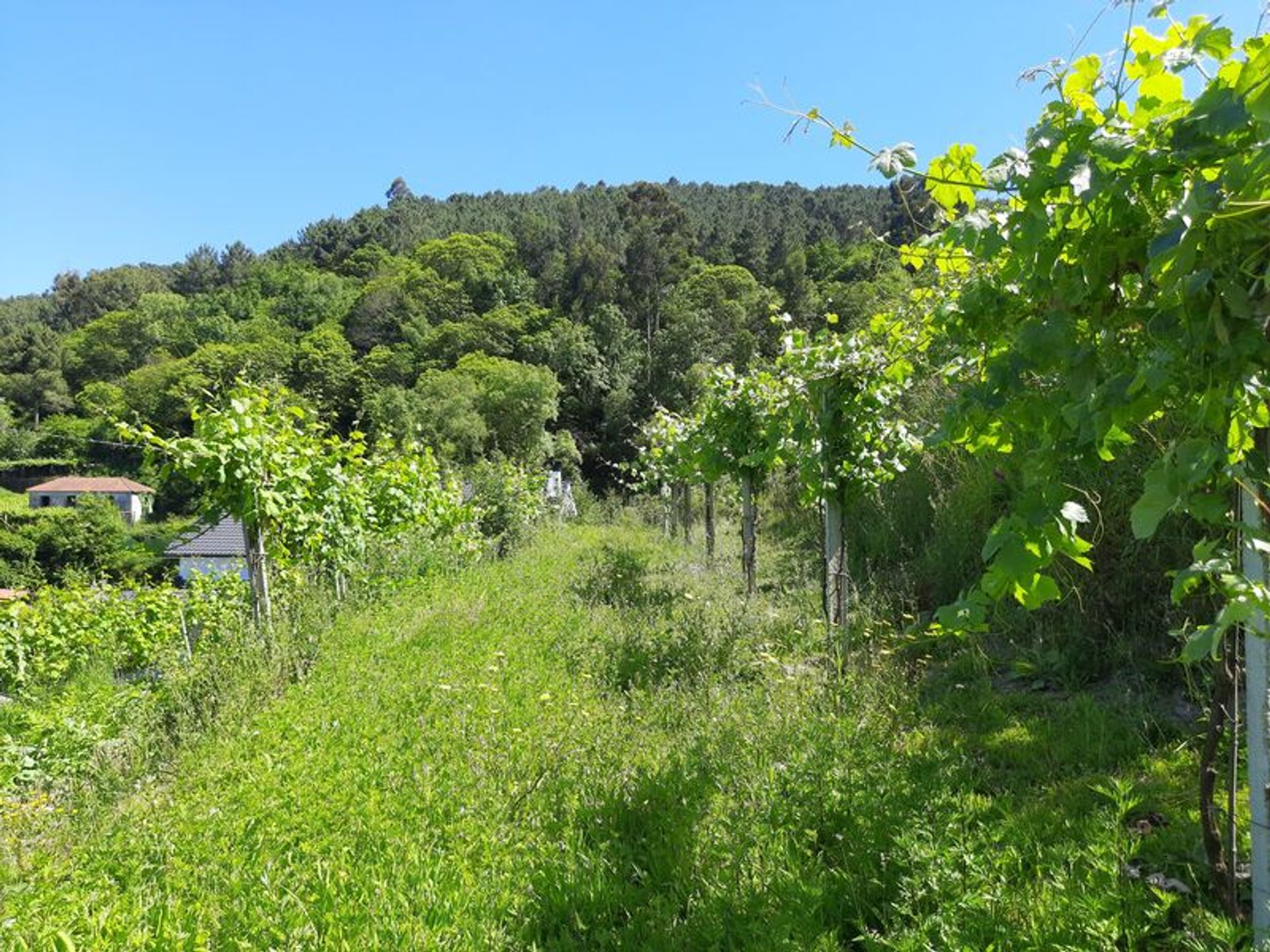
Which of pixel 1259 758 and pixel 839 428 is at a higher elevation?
pixel 839 428

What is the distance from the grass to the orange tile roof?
55.7m

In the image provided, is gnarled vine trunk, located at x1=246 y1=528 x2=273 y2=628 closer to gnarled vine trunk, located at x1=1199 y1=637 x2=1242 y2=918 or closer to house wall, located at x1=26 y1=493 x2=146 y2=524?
gnarled vine trunk, located at x1=1199 y1=637 x2=1242 y2=918

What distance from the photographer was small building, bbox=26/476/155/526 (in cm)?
5141

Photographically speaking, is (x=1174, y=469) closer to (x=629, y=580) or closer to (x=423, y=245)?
(x=629, y=580)

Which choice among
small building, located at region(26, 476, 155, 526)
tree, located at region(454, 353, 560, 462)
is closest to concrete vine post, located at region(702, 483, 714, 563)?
tree, located at region(454, 353, 560, 462)

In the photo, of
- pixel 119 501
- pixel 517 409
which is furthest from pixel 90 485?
pixel 517 409

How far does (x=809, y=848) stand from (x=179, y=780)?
3048 mm

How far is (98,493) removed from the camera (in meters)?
51.1

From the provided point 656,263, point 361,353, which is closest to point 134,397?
point 361,353

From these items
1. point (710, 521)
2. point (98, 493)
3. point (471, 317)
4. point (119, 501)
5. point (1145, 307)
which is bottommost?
point (119, 501)

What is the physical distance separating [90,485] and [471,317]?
30.5m

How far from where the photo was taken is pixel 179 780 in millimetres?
3625

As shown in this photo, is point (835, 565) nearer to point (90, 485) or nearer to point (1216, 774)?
point (1216, 774)

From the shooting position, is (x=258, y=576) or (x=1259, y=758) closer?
(x=1259, y=758)
